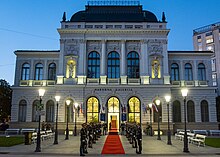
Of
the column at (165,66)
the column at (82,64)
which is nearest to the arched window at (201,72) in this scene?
the column at (165,66)

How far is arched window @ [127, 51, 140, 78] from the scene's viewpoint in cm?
3922

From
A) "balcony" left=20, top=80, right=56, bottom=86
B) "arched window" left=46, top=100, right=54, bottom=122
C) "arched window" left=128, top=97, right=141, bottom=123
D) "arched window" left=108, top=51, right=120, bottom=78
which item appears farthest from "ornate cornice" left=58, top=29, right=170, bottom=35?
"arched window" left=46, top=100, right=54, bottom=122

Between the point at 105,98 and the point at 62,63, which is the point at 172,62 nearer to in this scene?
the point at 105,98

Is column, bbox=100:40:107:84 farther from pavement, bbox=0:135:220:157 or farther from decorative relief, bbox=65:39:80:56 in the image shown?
pavement, bbox=0:135:220:157

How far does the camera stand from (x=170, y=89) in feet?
126

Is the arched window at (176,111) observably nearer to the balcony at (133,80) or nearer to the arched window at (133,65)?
the balcony at (133,80)

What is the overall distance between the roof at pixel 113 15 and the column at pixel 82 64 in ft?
15.7

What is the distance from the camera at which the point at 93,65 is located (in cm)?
3959

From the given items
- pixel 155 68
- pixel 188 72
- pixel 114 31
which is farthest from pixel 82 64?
pixel 188 72

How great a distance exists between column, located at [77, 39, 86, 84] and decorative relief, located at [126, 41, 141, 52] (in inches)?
293

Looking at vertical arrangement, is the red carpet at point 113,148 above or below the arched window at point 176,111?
below

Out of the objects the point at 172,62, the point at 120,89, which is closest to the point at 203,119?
the point at 172,62

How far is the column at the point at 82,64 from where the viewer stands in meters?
38.0

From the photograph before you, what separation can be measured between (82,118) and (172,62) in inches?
723
